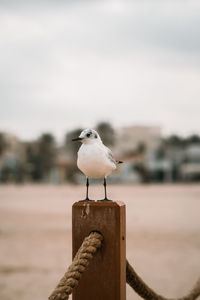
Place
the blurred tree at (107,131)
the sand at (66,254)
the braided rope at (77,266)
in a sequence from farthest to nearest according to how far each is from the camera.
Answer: the blurred tree at (107,131), the sand at (66,254), the braided rope at (77,266)

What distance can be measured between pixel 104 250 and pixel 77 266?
0.66 feet

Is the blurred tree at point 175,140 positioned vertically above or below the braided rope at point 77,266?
above

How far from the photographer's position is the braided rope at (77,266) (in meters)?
1.65

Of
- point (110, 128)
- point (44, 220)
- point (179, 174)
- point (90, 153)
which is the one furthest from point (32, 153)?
point (90, 153)

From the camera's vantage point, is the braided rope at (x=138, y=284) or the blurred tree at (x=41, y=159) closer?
the braided rope at (x=138, y=284)

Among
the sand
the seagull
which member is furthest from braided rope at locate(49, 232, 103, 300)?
the sand

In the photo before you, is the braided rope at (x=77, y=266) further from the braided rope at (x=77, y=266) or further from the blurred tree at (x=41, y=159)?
the blurred tree at (x=41, y=159)

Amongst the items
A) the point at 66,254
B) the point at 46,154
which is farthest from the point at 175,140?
the point at 66,254

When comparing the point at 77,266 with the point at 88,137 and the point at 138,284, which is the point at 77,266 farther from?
the point at 88,137

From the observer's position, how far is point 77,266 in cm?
177

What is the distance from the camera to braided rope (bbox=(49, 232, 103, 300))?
1646 millimetres

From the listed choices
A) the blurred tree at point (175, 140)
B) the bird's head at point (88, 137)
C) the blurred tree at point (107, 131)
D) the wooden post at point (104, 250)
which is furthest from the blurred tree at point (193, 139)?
the wooden post at point (104, 250)

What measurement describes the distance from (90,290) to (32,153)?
2999 inches

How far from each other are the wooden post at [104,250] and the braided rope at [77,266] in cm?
6
